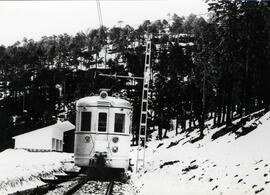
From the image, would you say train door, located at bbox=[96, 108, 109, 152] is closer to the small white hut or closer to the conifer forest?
the conifer forest

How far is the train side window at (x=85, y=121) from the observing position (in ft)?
61.7

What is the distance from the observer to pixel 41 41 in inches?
7844

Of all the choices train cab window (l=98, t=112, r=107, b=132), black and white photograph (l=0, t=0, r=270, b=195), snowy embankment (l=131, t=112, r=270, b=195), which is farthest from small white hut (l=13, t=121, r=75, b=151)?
snowy embankment (l=131, t=112, r=270, b=195)

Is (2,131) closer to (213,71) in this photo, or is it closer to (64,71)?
(213,71)

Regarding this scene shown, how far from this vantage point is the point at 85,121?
18.9m

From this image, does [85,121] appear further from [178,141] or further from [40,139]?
[40,139]

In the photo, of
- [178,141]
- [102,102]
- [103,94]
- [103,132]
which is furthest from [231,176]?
[178,141]

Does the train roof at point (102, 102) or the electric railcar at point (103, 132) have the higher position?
the train roof at point (102, 102)

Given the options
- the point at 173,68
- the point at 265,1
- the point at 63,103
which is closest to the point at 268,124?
the point at 265,1

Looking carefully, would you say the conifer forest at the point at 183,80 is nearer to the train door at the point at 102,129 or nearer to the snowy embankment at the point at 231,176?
the train door at the point at 102,129

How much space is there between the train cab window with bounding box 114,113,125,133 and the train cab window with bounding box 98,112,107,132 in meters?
0.43

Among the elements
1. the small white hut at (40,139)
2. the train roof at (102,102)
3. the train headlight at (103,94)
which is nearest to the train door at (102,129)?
the train roof at (102,102)

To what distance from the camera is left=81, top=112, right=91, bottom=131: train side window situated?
18.8m

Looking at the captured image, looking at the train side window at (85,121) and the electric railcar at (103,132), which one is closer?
the electric railcar at (103,132)
